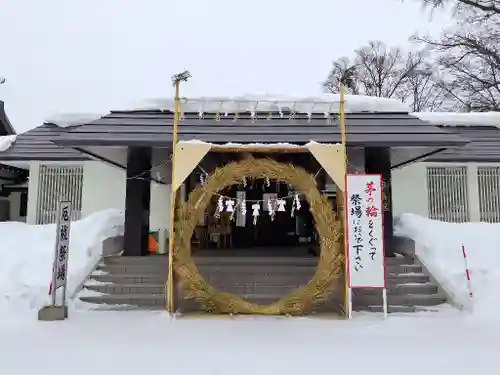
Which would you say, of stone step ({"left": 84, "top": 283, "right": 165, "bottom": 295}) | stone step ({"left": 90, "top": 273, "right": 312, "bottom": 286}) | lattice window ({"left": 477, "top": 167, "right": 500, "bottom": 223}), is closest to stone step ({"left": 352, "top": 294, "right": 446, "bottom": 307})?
stone step ({"left": 90, "top": 273, "right": 312, "bottom": 286})

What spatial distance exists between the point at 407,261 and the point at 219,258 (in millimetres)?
4090

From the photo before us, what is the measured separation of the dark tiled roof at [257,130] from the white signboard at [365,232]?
1346 millimetres

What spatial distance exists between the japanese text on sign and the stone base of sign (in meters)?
0.37

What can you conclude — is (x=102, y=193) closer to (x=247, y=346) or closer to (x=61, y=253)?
(x=61, y=253)

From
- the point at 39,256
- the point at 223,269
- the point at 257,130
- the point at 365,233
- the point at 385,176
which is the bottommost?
the point at 223,269

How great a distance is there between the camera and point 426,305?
727 cm

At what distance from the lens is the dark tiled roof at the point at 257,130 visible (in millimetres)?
7680

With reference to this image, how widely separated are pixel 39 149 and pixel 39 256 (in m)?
5.12

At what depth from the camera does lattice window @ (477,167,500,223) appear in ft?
40.3

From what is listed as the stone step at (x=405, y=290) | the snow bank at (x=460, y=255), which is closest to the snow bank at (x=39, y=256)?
the stone step at (x=405, y=290)

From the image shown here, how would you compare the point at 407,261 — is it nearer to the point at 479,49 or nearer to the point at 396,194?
the point at 396,194

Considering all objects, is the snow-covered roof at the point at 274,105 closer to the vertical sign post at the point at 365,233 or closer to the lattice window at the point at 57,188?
the vertical sign post at the point at 365,233

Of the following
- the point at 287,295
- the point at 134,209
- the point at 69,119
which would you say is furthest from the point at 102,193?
the point at 287,295

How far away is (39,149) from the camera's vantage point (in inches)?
470
